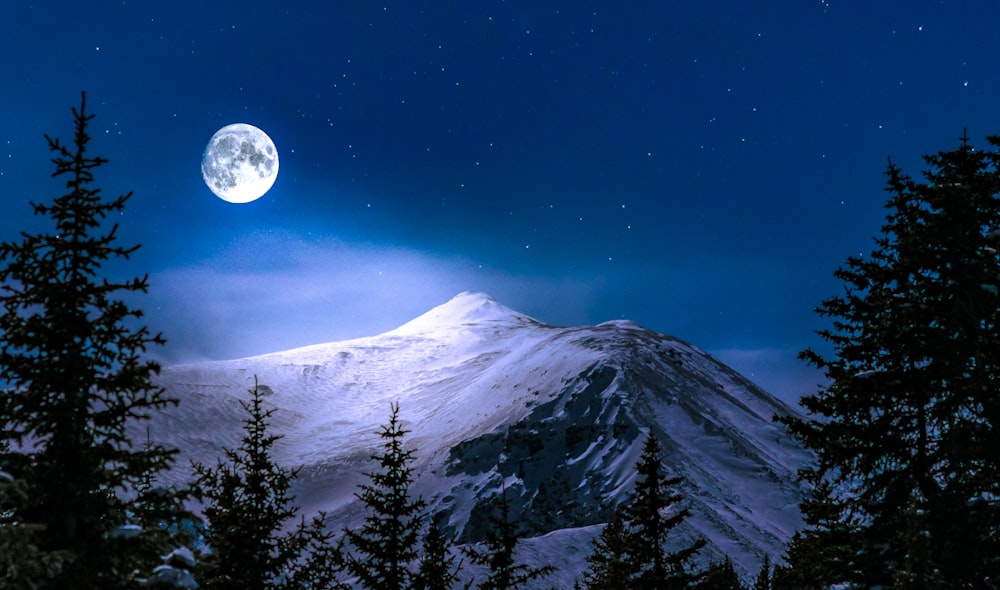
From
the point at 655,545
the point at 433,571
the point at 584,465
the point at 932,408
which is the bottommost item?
the point at 584,465

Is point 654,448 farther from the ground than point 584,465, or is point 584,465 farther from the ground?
point 654,448

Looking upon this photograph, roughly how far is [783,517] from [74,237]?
161 meters

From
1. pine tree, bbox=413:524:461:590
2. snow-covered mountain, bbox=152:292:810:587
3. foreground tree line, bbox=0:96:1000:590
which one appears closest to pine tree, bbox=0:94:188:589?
foreground tree line, bbox=0:96:1000:590

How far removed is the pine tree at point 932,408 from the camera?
384 inches

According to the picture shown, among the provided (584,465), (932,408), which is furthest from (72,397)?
(584,465)

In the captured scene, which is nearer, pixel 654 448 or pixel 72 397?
pixel 72 397

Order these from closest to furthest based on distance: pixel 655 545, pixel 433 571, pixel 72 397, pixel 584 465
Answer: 1. pixel 72 397
2. pixel 655 545
3. pixel 433 571
4. pixel 584 465

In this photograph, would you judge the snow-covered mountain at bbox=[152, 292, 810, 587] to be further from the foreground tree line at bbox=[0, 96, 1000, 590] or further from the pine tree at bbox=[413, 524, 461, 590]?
the foreground tree line at bbox=[0, 96, 1000, 590]

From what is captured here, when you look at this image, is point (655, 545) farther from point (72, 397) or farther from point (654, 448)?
point (72, 397)

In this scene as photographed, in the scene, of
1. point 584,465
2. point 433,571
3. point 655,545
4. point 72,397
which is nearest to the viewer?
point 72,397

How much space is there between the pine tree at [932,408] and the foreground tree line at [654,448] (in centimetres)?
3

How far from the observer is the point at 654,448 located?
16.2 meters

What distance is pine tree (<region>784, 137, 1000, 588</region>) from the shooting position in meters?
9.75

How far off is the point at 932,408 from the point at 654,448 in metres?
6.70
